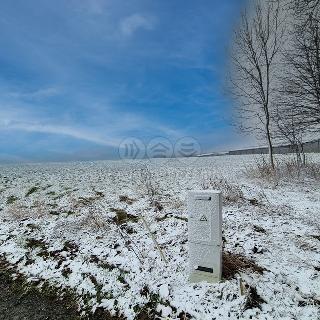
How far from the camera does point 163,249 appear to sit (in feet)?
17.7

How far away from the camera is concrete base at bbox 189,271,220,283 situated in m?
4.22

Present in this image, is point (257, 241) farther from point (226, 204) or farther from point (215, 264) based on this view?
point (226, 204)

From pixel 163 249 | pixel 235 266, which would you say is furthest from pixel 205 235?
pixel 163 249

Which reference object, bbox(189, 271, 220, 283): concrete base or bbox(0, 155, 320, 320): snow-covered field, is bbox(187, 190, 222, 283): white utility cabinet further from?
bbox(0, 155, 320, 320): snow-covered field

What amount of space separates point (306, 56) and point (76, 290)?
1353cm

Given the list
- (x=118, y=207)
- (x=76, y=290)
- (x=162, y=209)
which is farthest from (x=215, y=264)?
(x=118, y=207)

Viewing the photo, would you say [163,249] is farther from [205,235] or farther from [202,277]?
[205,235]

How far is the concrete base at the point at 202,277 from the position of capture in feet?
13.8

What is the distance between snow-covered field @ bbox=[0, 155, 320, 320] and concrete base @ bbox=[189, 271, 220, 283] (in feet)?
0.25

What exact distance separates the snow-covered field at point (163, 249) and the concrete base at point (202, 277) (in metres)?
0.08

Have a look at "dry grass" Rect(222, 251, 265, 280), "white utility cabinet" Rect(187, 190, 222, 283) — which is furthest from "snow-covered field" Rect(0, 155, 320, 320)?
"white utility cabinet" Rect(187, 190, 222, 283)

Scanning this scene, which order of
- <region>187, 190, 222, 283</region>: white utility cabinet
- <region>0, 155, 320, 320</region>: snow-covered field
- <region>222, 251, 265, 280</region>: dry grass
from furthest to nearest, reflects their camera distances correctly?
<region>222, 251, 265, 280</region>: dry grass < <region>187, 190, 222, 283</region>: white utility cabinet < <region>0, 155, 320, 320</region>: snow-covered field

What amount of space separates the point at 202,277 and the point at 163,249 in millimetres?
1253

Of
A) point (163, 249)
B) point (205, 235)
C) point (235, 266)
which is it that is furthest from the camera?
point (163, 249)
